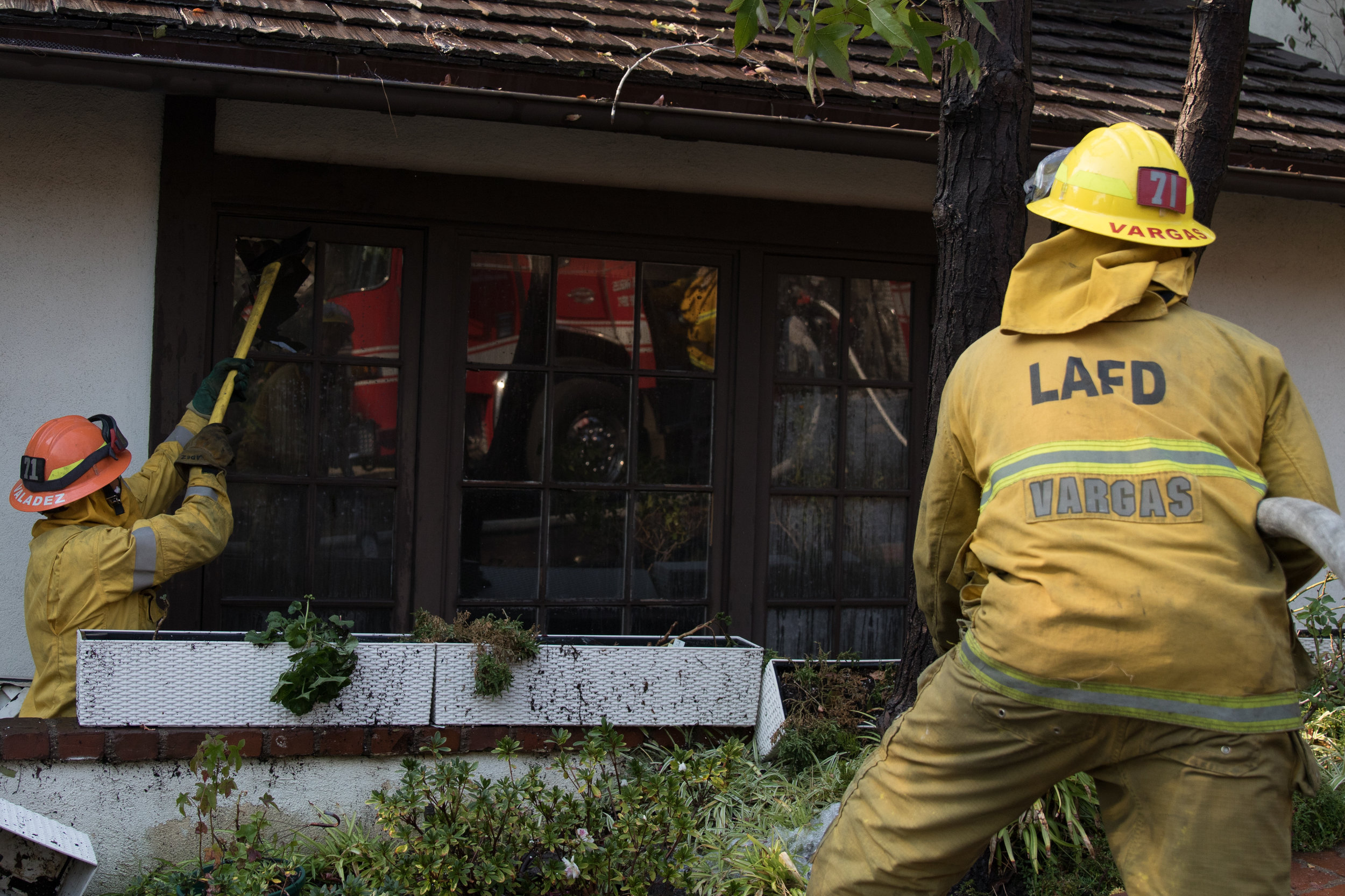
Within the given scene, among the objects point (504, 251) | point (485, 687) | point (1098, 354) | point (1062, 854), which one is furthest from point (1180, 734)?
point (504, 251)

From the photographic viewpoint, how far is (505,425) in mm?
4559

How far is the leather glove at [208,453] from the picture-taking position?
369 centimetres

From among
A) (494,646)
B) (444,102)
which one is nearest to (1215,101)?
(444,102)

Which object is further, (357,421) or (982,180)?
(357,421)

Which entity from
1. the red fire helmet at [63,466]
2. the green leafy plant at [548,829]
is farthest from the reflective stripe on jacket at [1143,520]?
the red fire helmet at [63,466]

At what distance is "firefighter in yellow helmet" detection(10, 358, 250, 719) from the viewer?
3393mm

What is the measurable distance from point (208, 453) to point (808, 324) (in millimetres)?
2598

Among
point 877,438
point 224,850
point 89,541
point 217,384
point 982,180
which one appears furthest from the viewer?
point 877,438

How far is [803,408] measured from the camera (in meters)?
4.88

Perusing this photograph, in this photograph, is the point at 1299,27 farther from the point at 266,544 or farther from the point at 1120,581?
the point at 266,544

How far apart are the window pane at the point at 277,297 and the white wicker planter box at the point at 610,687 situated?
1543 mm

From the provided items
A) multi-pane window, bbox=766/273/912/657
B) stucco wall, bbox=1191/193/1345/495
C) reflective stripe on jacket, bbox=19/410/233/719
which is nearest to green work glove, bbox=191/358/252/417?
reflective stripe on jacket, bbox=19/410/233/719

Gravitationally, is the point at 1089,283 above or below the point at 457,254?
below

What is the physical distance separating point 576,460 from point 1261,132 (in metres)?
3.38
